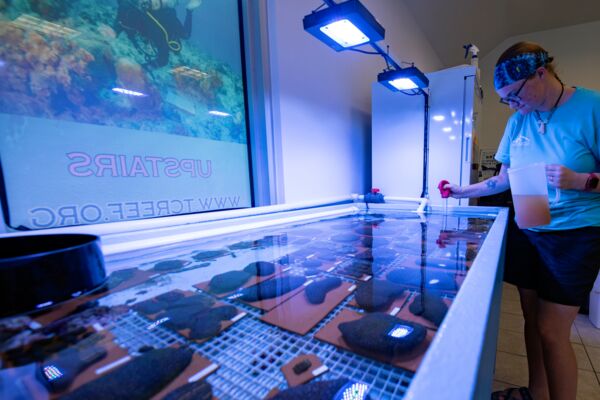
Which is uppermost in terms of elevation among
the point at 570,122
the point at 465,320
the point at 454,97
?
the point at 454,97

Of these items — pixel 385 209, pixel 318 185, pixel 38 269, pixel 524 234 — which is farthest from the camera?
pixel 318 185

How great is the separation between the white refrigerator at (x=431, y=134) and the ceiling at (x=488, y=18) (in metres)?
2.01

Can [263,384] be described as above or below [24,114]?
below

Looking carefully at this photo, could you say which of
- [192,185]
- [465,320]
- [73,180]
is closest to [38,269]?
[465,320]

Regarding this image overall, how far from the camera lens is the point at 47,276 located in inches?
16.7

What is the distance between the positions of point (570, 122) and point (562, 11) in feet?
16.1

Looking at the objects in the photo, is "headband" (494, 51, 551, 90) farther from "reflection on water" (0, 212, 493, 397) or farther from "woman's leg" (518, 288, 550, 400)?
"woman's leg" (518, 288, 550, 400)

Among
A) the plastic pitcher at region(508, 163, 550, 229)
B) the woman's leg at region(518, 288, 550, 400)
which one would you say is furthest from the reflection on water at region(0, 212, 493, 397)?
the woman's leg at region(518, 288, 550, 400)

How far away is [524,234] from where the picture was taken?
1.20m

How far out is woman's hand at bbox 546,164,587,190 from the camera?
35.5 inches

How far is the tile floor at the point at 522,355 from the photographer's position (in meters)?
1.35

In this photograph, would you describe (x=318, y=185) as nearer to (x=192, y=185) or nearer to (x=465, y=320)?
(x=192, y=185)

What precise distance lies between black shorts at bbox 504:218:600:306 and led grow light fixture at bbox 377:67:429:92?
1.11m

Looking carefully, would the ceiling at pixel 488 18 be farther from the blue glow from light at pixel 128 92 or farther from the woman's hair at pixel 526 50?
the blue glow from light at pixel 128 92
